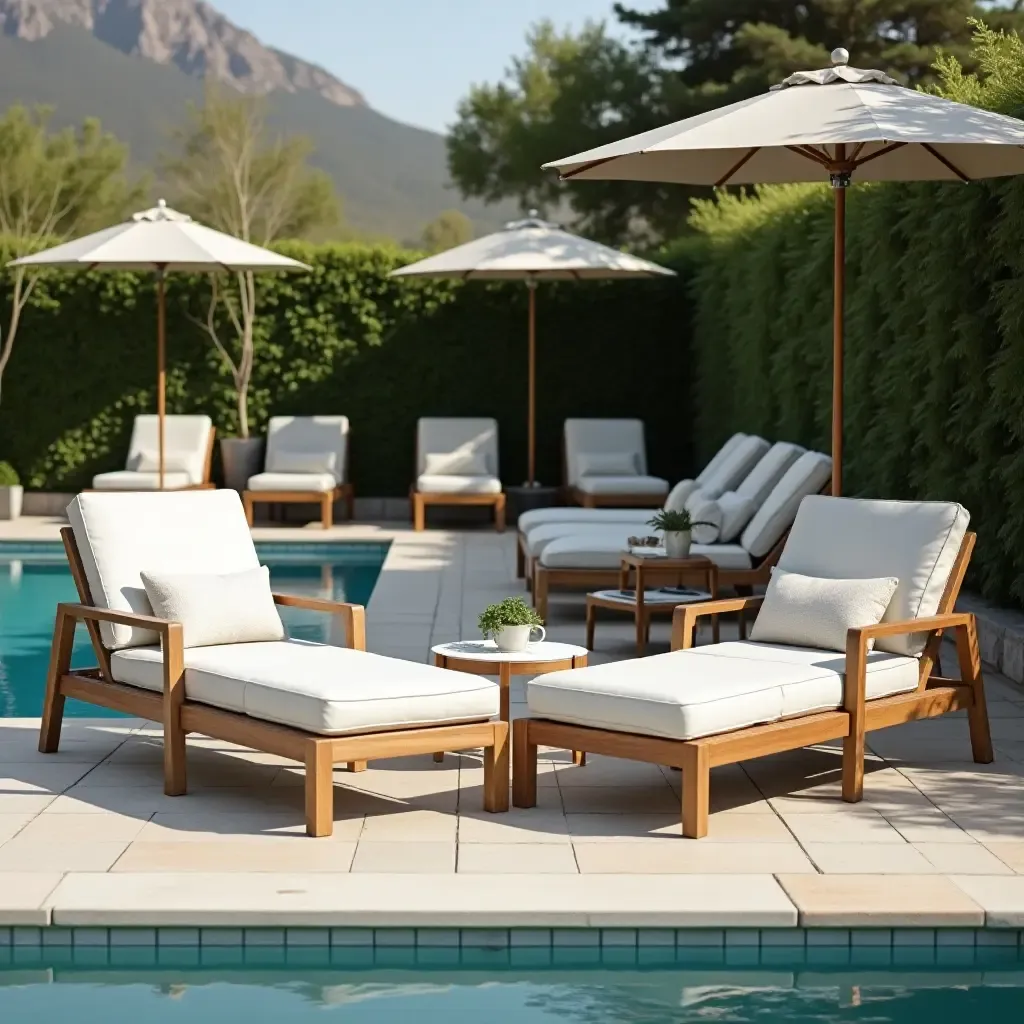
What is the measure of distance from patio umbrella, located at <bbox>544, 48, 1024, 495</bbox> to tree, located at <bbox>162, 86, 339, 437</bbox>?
847 cm

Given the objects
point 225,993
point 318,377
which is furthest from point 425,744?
point 318,377

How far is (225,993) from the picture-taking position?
4168 millimetres

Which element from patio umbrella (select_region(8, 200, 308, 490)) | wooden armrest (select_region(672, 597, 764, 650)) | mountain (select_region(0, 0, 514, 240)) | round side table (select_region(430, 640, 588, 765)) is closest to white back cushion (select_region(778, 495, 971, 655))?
wooden armrest (select_region(672, 597, 764, 650))

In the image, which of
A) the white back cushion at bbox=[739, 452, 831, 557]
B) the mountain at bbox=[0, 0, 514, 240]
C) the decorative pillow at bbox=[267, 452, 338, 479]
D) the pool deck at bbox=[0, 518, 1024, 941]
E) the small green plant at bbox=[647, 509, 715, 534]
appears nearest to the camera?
the pool deck at bbox=[0, 518, 1024, 941]

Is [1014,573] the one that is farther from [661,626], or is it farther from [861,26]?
[861,26]

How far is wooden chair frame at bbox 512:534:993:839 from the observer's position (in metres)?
5.20

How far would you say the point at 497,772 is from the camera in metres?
5.50

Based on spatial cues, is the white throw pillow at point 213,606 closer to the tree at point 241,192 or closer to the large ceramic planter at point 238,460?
the large ceramic planter at point 238,460

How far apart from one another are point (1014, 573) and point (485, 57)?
44752 mm

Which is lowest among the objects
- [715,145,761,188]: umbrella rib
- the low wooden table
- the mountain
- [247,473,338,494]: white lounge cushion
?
the low wooden table

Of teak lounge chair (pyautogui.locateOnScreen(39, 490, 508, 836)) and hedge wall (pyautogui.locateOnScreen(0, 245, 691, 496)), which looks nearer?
teak lounge chair (pyautogui.locateOnScreen(39, 490, 508, 836))

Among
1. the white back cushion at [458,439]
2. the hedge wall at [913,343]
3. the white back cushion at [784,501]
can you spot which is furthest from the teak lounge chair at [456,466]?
the white back cushion at [784,501]

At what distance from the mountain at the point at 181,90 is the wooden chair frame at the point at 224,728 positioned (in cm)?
9131

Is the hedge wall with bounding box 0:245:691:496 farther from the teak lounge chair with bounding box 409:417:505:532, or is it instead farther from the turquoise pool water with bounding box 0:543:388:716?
the turquoise pool water with bounding box 0:543:388:716
